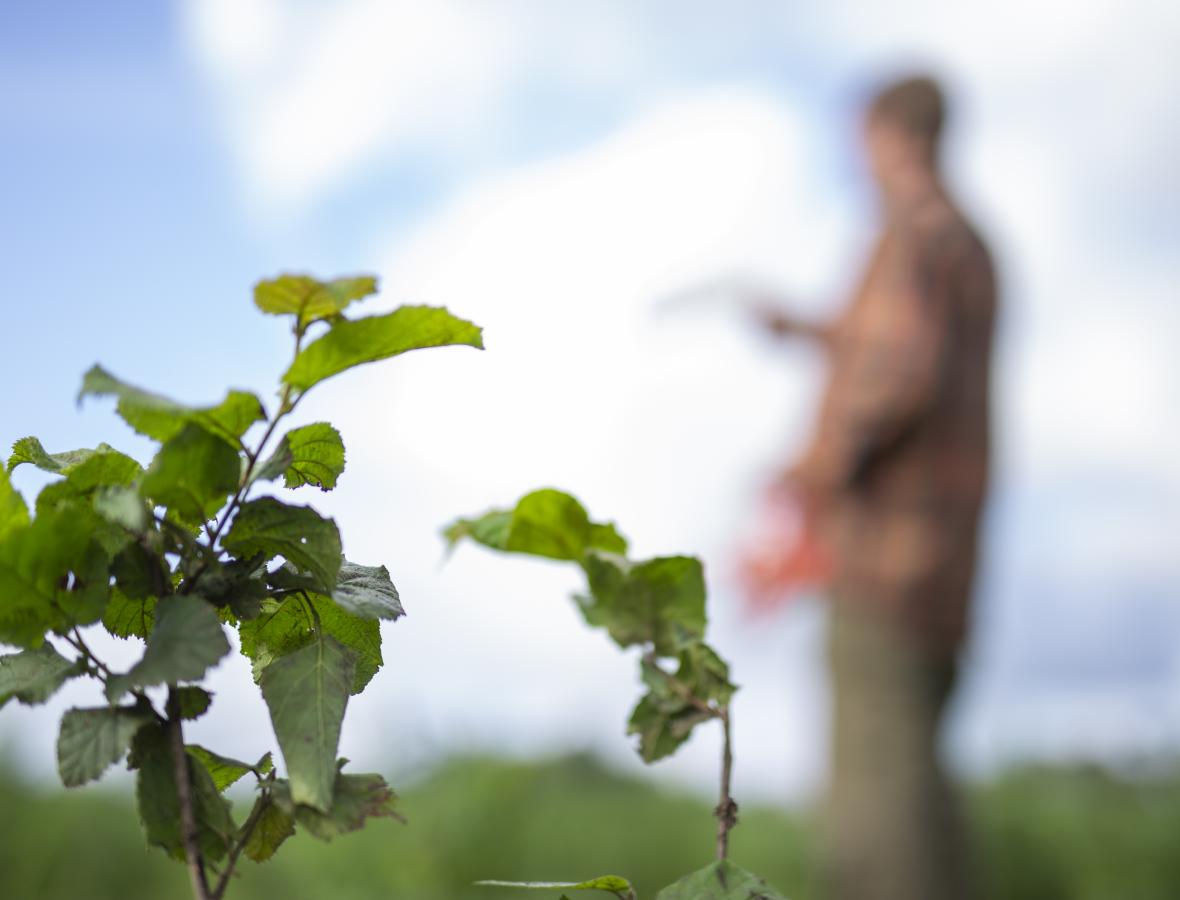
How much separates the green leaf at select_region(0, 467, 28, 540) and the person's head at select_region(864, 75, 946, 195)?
4.50m

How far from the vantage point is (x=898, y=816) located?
4.17m

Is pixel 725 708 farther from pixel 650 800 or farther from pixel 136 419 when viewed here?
pixel 650 800

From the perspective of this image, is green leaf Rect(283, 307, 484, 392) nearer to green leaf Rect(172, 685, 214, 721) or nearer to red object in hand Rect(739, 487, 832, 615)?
green leaf Rect(172, 685, 214, 721)

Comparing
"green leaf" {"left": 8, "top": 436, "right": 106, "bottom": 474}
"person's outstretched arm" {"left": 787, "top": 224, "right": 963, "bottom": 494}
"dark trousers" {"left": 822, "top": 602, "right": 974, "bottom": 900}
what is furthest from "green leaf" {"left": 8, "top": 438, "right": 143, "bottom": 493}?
"dark trousers" {"left": 822, "top": 602, "right": 974, "bottom": 900}

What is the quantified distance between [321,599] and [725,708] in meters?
0.20

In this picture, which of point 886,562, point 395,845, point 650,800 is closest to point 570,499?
point 395,845

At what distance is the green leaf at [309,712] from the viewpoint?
0.43 meters

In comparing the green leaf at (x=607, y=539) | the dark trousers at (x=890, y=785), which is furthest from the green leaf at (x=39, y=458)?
the dark trousers at (x=890, y=785)

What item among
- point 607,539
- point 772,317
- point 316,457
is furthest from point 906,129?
point 316,457

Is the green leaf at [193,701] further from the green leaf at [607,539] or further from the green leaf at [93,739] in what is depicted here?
the green leaf at [607,539]

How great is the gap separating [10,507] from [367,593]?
14 cm

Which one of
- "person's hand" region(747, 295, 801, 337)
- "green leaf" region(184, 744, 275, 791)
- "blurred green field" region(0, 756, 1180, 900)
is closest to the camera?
"green leaf" region(184, 744, 275, 791)

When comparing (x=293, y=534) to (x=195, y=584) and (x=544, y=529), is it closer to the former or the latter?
(x=195, y=584)

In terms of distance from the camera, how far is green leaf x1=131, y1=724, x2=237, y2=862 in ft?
1.44
